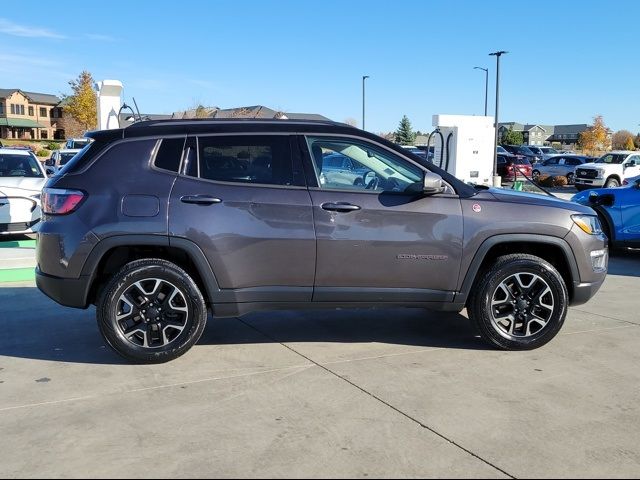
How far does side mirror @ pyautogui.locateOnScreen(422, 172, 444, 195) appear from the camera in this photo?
4.77 metres

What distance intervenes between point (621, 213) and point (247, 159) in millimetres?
7558

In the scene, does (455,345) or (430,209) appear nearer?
(430,209)

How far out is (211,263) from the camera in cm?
475

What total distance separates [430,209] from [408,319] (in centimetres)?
174

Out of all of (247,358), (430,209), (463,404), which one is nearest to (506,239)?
(430,209)

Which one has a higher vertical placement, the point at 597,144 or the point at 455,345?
the point at 597,144

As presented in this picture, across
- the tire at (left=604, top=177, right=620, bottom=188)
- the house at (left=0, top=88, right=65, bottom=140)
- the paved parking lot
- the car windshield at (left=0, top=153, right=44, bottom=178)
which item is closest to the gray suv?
the paved parking lot

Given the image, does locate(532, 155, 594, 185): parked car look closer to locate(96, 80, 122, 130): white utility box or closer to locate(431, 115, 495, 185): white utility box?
locate(431, 115, 495, 185): white utility box

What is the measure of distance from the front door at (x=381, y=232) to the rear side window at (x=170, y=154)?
1.00 metres

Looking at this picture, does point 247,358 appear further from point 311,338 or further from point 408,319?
point 408,319

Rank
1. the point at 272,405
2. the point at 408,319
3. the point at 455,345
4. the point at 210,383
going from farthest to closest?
the point at 408,319
the point at 455,345
the point at 210,383
the point at 272,405

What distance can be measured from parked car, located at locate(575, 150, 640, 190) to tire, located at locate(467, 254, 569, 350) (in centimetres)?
2560

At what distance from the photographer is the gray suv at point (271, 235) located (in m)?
4.71

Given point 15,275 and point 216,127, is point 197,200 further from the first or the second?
point 15,275
